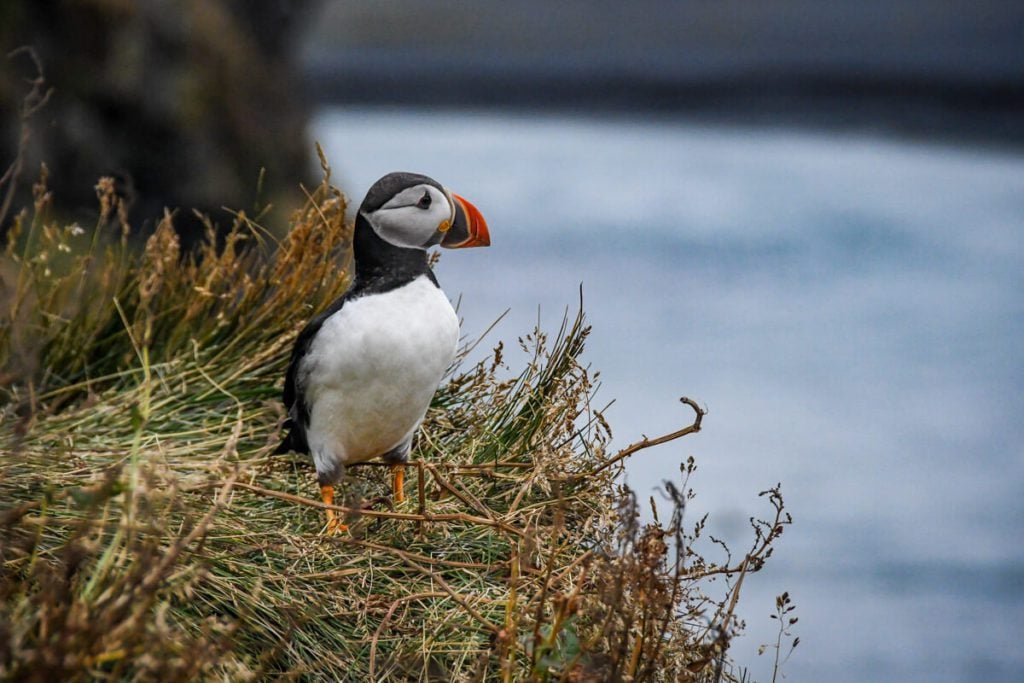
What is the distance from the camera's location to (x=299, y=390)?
2223mm

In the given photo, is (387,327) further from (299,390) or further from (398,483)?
(398,483)

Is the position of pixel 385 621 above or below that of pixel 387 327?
below

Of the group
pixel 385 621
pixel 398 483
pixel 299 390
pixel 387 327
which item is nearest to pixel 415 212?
pixel 387 327

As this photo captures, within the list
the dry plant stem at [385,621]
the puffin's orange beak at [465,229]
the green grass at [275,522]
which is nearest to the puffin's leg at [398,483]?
the green grass at [275,522]

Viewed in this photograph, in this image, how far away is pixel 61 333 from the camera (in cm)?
278

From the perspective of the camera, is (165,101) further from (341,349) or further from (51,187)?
(341,349)

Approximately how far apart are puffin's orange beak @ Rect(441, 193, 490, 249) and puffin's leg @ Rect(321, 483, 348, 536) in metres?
0.53

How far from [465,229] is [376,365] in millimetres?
309

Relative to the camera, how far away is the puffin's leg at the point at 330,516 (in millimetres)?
2146

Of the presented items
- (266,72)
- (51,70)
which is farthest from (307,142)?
(51,70)

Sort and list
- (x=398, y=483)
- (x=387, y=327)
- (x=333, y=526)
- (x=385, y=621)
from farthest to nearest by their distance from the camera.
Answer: (x=398, y=483), (x=333, y=526), (x=387, y=327), (x=385, y=621)

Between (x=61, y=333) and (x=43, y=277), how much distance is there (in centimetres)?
20

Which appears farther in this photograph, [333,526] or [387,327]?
[333,526]

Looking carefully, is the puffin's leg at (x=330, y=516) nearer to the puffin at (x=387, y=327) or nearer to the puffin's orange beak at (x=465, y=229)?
the puffin at (x=387, y=327)
